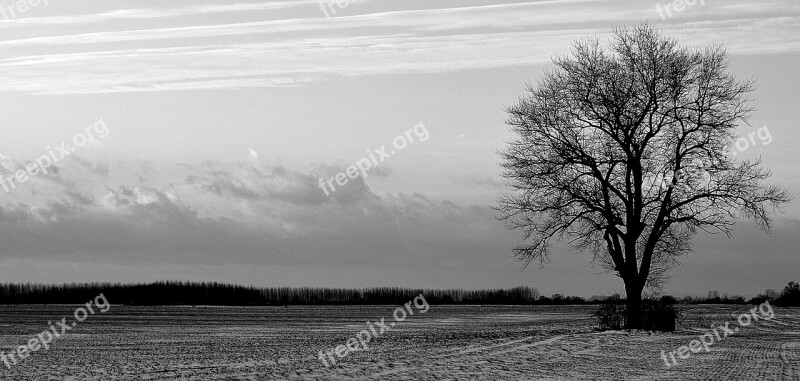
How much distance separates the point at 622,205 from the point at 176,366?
2281 centimetres

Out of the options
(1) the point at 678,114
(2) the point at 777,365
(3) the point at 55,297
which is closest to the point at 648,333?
(1) the point at 678,114

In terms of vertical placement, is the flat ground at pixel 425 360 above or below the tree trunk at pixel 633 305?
below

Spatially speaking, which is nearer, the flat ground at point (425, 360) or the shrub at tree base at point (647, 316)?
the flat ground at point (425, 360)

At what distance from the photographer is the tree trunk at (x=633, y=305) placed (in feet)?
130

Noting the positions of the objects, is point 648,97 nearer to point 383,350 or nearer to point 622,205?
point 622,205

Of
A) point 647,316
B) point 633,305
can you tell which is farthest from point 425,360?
point 647,316

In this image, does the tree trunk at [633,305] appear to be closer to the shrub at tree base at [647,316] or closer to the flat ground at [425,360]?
the shrub at tree base at [647,316]

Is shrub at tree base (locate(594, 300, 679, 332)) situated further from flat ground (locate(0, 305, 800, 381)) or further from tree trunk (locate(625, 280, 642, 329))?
flat ground (locate(0, 305, 800, 381))

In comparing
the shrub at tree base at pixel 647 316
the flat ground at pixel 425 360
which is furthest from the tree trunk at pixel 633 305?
the flat ground at pixel 425 360

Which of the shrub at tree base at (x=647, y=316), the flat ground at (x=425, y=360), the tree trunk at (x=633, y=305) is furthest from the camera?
the shrub at tree base at (x=647, y=316)

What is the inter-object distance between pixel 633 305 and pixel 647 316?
76cm

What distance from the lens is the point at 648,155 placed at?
39344 mm

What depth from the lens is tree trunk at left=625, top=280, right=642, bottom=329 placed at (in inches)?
1555

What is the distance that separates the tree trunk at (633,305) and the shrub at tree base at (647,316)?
127mm
